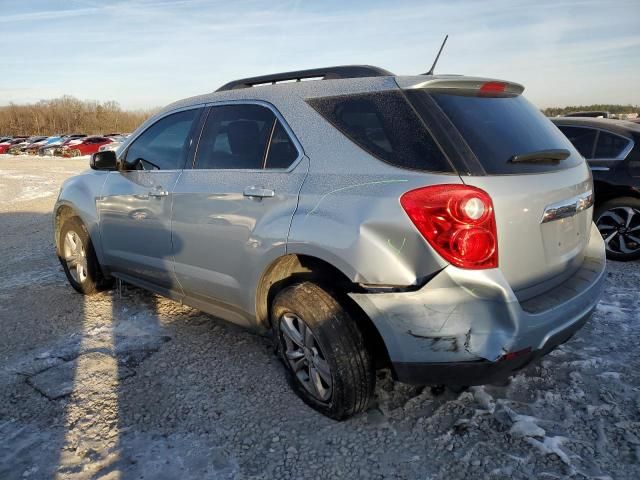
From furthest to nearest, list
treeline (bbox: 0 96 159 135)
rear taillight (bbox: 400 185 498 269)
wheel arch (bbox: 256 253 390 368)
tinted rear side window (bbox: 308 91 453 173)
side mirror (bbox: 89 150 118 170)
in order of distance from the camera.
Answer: treeline (bbox: 0 96 159 135) → side mirror (bbox: 89 150 118 170) → wheel arch (bbox: 256 253 390 368) → tinted rear side window (bbox: 308 91 453 173) → rear taillight (bbox: 400 185 498 269)

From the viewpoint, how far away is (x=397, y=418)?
8.71ft

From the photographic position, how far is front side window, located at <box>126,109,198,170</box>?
3492mm

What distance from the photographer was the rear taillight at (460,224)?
82.4 inches

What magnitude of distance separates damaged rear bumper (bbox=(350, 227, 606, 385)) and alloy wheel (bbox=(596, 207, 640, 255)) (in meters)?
3.52

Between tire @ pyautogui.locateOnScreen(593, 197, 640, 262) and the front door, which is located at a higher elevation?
the front door

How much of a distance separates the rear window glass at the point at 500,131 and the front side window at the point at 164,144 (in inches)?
72.9

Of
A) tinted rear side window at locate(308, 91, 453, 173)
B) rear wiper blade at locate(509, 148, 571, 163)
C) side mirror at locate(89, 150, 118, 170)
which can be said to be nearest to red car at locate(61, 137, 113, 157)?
side mirror at locate(89, 150, 118, 170)

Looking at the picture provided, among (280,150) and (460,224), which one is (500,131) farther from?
(280,150)

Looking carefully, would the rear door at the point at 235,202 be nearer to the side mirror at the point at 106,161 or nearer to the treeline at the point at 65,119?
the side mirror at the point at 106,161

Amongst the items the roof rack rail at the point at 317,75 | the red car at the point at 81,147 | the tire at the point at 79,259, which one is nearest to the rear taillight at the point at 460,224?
the roof rack rail at the point at 317,75

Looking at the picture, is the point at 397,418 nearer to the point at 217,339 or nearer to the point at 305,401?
the point at 305,401

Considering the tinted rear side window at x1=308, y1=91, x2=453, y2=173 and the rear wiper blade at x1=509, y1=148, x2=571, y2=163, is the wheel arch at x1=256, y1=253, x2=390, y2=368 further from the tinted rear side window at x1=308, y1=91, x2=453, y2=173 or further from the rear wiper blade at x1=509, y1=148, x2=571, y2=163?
the rear wiper blade at x1=509, y1=148, x2=571, y2=163

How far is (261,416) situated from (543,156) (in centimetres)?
199

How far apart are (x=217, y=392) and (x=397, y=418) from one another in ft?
3.53
